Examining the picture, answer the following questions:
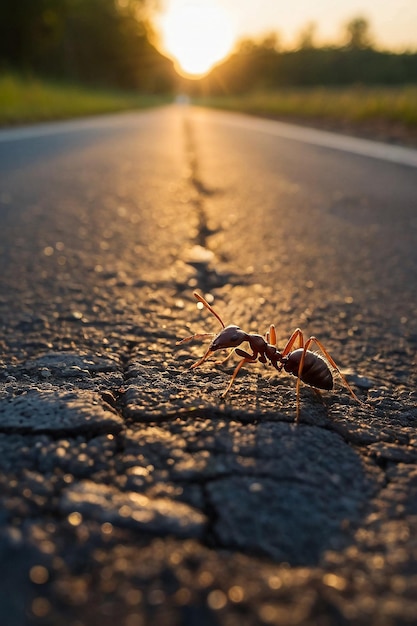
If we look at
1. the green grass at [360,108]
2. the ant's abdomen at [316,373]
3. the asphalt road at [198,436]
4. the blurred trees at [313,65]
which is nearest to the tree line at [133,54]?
the blurred trees at [313,65]

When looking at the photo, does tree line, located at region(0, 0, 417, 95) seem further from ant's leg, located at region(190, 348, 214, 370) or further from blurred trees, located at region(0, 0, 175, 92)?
ant's leg, located at region(190, 348, 214, 370)

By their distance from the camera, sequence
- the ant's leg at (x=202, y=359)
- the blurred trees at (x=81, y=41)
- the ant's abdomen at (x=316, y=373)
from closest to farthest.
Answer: the ant's abdomen at (x=316, y=373) < the ant's leg at (x=202, y=359) < the blurred trees at (x=81, y=41)

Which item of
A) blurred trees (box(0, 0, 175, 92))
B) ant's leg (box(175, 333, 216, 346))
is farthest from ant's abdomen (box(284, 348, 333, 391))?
blurred trees (box(0, 0, 175, 92))

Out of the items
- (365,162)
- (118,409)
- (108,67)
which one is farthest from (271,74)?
(118,409)

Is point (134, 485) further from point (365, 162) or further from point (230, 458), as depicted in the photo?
point (365, 162)

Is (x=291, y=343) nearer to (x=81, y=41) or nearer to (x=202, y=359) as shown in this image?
(x=202, y=359)

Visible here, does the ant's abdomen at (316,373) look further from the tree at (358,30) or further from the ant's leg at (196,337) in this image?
the tree at (358,30)

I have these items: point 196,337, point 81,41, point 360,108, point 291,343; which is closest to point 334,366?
point 291,343
